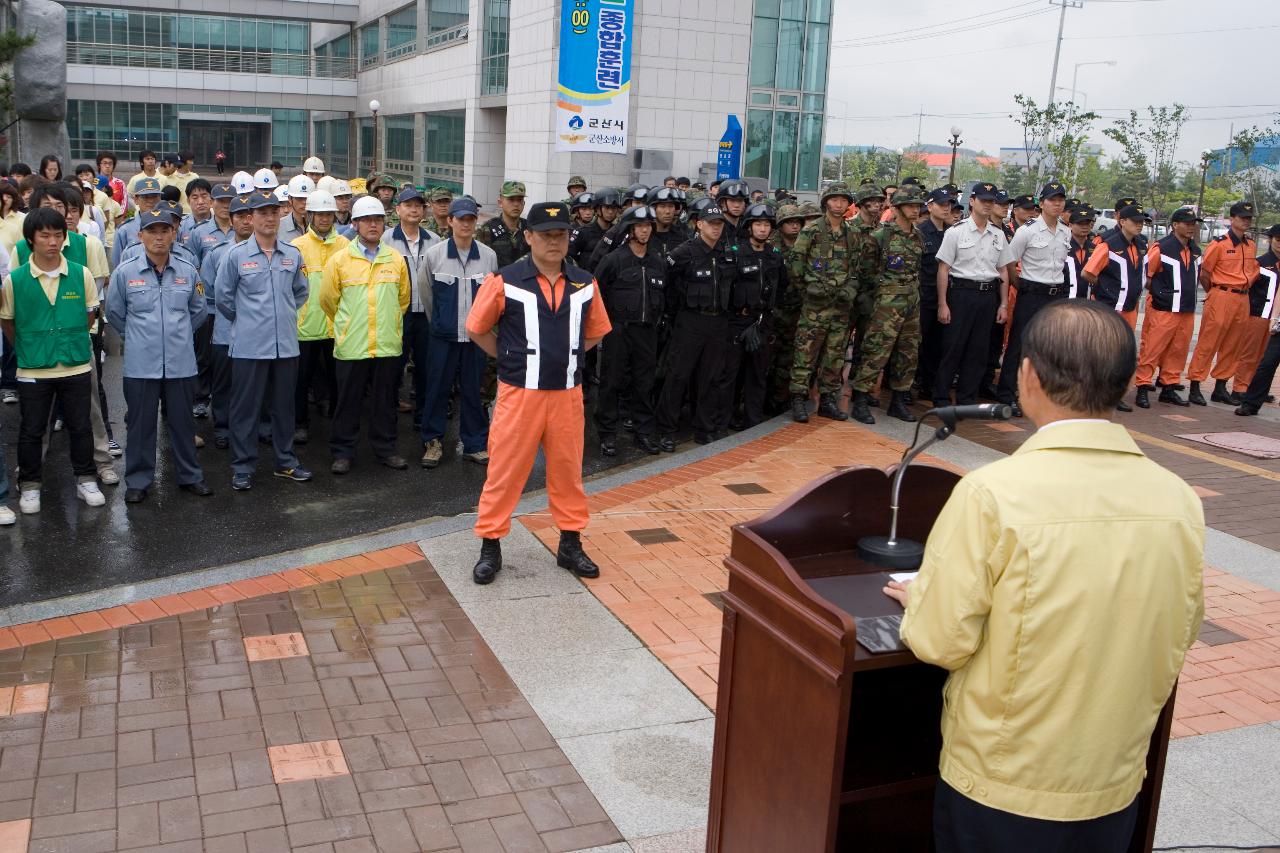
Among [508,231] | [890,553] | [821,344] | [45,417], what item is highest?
[508,231]

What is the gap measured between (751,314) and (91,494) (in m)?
5.16

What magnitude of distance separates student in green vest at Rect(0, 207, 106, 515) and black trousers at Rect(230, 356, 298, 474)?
0.93 m

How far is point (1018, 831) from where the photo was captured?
2445 millimetres

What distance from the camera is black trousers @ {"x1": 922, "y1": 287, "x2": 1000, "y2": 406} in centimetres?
1033

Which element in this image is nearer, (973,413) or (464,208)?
(973,413)

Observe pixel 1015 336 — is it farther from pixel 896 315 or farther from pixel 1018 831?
pixel 1018 831

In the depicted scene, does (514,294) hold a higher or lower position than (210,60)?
lower

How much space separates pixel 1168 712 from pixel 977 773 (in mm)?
642

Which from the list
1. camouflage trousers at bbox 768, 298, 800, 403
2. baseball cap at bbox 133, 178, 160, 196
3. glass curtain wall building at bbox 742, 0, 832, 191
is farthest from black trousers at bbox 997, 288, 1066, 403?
glass curtain wall building at bbox 742, 0, 832, 191

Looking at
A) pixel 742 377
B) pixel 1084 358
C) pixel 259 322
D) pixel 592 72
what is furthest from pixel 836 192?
pixel 592 72

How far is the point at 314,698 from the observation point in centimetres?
486

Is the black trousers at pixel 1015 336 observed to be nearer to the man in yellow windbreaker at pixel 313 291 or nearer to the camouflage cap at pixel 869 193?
the camouflage cap at pixel 869 193

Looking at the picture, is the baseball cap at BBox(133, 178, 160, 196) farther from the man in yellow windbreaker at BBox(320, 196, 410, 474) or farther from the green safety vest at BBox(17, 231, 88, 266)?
the man in yellow windbreaker at BBox(320, 196, 410, 474)

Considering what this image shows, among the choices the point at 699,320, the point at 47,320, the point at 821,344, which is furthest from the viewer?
the point at 821,344
